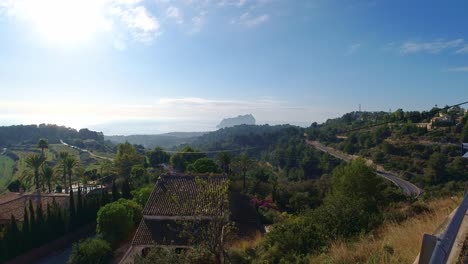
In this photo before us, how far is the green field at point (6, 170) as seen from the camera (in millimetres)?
54206

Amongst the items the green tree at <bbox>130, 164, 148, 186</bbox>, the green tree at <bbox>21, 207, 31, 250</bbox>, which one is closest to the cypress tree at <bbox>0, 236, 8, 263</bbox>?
the green tree at <bbox>21, 207, 31, 250</bbox>

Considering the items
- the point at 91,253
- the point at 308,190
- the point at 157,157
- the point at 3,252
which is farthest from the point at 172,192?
the point at 157,157

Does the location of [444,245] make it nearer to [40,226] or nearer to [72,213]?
[40,226]

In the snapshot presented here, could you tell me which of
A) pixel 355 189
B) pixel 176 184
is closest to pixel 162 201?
pixel 176 184

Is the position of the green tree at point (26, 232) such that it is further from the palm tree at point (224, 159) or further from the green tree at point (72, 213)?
the palm tree at point (224, 159)

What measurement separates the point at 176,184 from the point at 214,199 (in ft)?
32.7

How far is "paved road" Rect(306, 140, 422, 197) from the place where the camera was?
36525 mm

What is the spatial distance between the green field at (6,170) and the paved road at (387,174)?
184 feet

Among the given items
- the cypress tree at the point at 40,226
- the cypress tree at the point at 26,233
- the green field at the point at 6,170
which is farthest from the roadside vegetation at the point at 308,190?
the green field at the point at 6,170

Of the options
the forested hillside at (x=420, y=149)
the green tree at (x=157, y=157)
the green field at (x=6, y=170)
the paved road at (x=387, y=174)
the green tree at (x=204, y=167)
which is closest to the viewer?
the green tree at (x=204, y=167)

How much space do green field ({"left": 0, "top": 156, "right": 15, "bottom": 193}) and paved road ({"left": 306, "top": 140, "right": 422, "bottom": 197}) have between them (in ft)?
184

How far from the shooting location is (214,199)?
352 inches

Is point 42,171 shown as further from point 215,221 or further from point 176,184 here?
point 215,221

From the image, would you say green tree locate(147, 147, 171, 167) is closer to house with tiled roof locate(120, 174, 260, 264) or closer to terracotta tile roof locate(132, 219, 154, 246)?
house with tiled roof locate(120, 174, 260, 264)
